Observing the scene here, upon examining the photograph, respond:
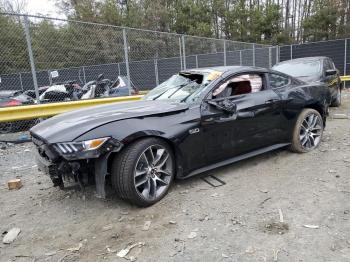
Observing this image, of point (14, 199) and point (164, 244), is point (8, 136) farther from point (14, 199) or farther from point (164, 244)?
point (164, 244)

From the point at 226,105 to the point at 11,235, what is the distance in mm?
2812

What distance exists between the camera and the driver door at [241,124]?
13.5 feet

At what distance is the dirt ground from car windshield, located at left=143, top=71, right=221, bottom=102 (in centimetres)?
113

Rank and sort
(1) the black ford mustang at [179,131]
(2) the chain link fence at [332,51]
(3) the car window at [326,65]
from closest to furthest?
(1) the black ford mustang at [179,131], (3) the car window at [326,65], (2) the chain link fence at [332,51]

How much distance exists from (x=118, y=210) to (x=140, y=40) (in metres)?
8.55

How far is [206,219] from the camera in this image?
3387mm

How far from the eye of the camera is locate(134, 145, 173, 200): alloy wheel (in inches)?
142

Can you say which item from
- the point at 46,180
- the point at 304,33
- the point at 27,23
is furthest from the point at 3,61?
the point at 304,33

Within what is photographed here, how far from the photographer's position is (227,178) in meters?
4.46

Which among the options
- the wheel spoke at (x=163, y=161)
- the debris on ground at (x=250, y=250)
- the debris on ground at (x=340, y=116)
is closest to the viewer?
the debris on ground at (x=250, y=250)

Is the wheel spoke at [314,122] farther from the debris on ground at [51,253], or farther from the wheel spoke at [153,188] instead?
the debris on ground at [51,253]

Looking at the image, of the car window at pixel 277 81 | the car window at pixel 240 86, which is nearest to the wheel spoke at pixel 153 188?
the car window at pixel 240 86

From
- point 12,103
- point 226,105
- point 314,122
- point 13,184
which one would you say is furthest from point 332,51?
point 13,184

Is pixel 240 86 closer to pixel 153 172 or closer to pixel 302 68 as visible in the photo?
pixel 153 172
